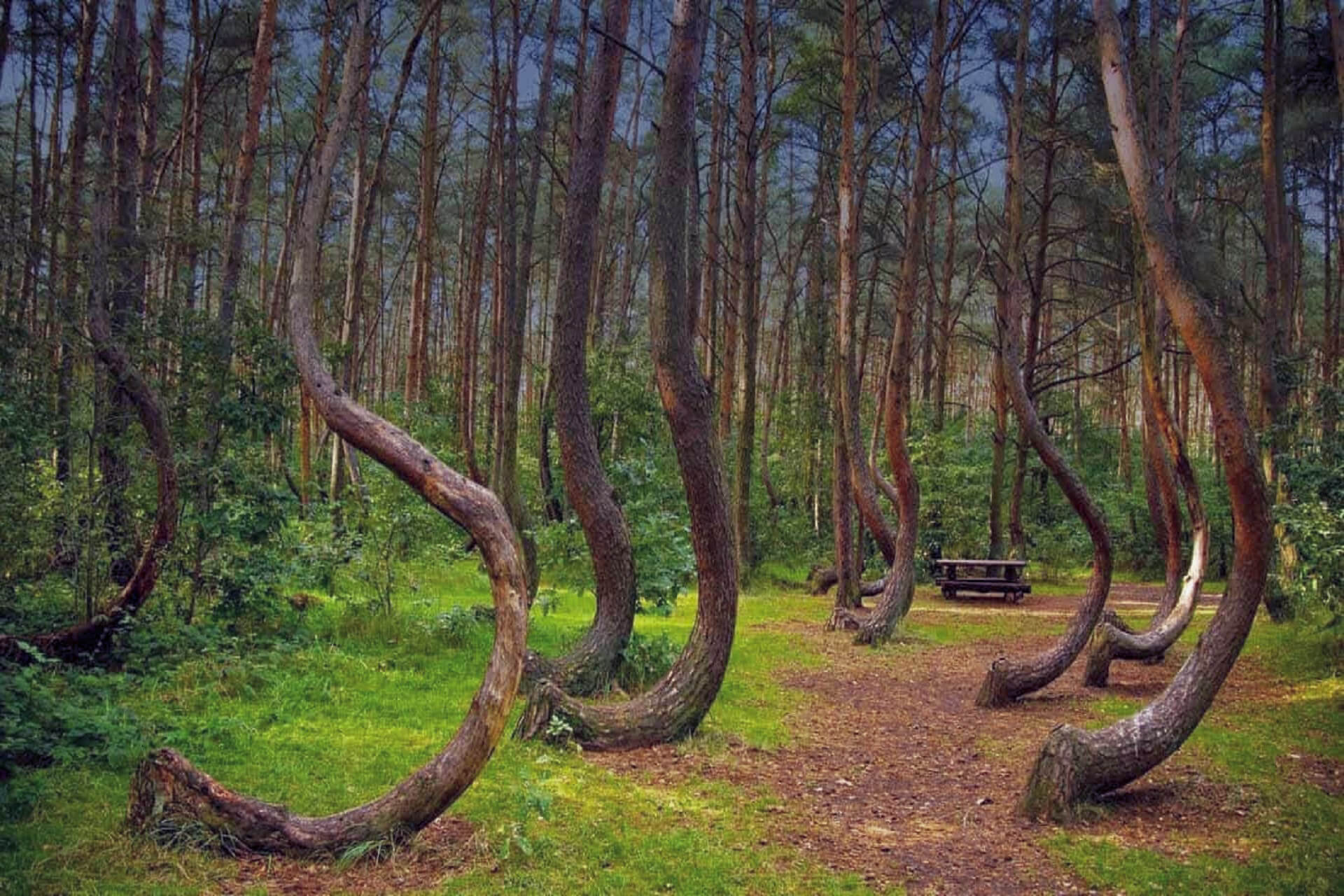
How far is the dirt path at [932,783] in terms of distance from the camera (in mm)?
4484

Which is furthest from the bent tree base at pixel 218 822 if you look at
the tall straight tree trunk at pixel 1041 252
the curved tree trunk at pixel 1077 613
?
the tall straight tree trunk at pixel 1041 252

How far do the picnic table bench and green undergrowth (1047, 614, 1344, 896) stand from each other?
730 centimetres

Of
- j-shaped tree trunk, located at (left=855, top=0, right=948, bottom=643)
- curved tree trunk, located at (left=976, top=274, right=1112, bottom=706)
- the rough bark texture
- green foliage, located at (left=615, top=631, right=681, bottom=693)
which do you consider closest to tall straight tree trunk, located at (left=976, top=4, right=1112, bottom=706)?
curved tree trunk, located at (left=976, top=274, right=1112, bottom=706)

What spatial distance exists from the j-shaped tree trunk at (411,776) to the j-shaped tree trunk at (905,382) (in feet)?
25.0

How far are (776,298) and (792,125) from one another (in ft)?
82.9

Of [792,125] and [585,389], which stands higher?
[792,125]

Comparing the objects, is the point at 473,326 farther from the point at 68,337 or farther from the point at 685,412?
the point at 685,412

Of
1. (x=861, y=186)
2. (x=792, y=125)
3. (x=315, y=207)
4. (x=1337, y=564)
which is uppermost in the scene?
(x=792, y=125)

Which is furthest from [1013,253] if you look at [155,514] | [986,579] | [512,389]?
[155,514]

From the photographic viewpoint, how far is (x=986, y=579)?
16578mm

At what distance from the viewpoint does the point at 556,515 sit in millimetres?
18000

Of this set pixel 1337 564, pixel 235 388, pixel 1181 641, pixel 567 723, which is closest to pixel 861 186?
pixel 1181 641

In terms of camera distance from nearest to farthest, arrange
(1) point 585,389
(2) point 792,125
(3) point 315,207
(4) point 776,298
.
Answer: (3) point 315,207, (1) point 585,389, (2) point 792,125, (4) point 776,298

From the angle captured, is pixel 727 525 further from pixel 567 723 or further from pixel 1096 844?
pixel 1096 844
